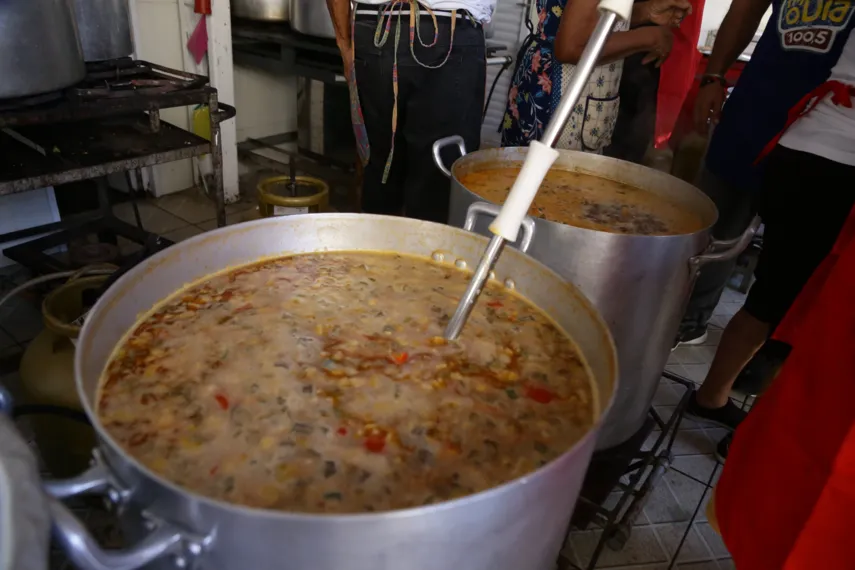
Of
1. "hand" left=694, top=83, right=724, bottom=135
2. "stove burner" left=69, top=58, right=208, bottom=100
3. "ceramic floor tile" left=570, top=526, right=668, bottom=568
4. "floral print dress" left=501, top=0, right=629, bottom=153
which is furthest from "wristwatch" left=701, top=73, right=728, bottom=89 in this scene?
"stove burner" left=69, top=58, right=208, bottom=100

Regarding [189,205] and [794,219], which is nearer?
[794,219]

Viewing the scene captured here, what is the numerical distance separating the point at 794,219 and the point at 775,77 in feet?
1.76

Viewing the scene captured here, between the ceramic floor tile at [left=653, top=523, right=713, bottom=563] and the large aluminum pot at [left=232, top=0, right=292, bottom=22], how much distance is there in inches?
122

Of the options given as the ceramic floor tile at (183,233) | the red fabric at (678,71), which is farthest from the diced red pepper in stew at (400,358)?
the ceramic floor tile at (183,233)

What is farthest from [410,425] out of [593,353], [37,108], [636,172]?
[37,108]

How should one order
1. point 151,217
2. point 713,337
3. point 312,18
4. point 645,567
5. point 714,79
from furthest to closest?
point 151,217 → point 312,18 → point 713,337 → point 714,79 → point 645,567

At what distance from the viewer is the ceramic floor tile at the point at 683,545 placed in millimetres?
1559

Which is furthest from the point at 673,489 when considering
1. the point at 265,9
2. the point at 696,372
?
the point at 265,9

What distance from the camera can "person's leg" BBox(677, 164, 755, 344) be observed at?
214 cm

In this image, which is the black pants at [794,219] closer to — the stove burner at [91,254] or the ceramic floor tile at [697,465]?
the ceramic floor tile at [697,465]

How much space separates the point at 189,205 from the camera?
326 centimetres

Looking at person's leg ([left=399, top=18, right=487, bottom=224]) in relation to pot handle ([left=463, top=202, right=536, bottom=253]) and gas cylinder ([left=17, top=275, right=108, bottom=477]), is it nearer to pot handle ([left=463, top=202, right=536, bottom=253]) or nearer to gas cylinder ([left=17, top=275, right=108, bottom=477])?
pot handle ([left=463, top=202, right=536, bottom=253])

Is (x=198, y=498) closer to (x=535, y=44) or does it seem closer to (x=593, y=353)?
(x=593, y=353)

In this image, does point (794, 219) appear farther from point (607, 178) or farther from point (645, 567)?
point (645, 567)
